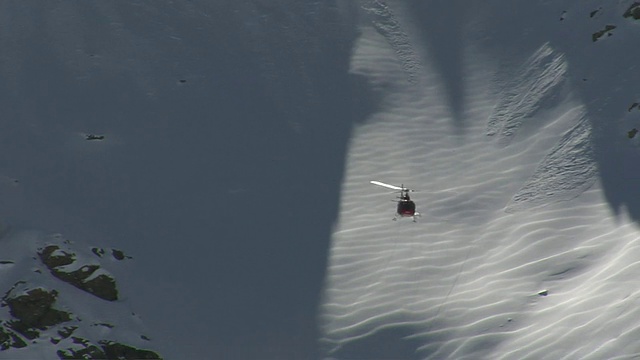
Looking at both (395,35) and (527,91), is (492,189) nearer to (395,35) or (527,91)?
(527,91)

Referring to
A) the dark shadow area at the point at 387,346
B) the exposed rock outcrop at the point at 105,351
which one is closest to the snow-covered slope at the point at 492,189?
the dark shadow area at the point at 387,346

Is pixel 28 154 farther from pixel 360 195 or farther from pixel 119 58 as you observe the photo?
pixel 360 195

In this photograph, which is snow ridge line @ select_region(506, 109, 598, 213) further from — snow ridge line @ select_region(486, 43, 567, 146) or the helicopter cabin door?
the helicopter cabin door

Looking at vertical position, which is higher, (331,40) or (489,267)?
(331,40)

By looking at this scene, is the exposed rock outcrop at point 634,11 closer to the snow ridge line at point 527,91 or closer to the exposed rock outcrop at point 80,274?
the snow ridge line at point 527,91

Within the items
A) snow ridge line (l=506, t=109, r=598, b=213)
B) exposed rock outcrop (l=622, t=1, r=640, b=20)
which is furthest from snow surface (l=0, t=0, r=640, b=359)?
→ exposed rock outcrop (l=622, t=1, r=640, b=20)

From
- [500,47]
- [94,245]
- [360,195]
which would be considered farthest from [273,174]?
[500,47]
